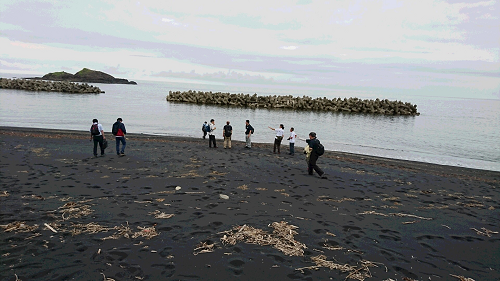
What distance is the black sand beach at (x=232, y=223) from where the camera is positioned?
593 centimetres

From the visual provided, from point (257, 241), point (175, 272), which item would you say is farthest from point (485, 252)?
point (175, 272)

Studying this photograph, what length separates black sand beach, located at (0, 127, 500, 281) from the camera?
5.93 m

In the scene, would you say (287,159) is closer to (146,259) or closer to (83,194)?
(83,194)

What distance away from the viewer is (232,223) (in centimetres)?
802

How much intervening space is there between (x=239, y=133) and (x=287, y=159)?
15.0 m

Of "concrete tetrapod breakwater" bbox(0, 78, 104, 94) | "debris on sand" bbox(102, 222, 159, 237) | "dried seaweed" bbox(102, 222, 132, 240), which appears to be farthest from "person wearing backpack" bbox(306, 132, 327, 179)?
"concrete tetrapod breakwater" bbox(0, 78, 104, 94)

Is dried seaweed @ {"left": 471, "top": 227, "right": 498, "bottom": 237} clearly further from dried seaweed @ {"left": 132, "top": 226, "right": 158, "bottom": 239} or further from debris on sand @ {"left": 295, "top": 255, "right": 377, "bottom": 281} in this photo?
dried seaweed @ {"left": 132, "top": 226, "right": 158, "bottom": 239}

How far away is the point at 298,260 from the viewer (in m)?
6.32

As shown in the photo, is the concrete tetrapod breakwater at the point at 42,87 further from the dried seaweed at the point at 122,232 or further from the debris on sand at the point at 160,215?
the dried seaweed at the point at 122,232

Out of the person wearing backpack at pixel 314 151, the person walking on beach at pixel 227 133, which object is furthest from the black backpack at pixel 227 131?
the person wearing backpack at pixel 314 151

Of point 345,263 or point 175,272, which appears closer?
point 175,272

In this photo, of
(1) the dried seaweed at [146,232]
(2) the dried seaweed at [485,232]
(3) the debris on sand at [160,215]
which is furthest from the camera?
(2) the dried seaweed at [485,232]

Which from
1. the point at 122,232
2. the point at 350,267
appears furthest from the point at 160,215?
the point at 350,267

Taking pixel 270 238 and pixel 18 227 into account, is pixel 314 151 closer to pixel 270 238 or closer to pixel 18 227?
pixel 270 238
